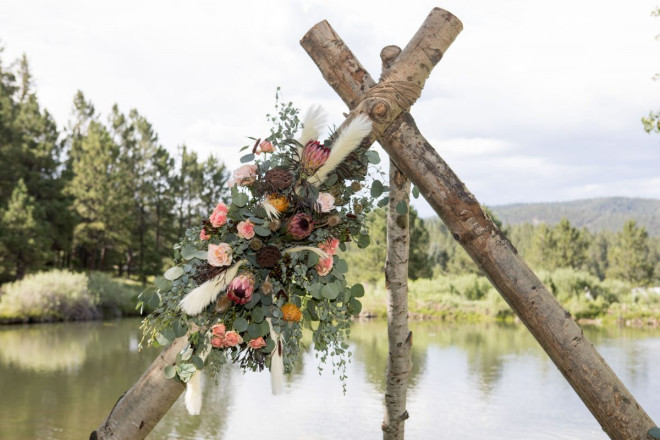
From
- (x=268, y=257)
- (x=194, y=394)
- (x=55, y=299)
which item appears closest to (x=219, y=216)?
(x=268, y=257)

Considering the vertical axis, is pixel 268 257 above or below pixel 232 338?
above

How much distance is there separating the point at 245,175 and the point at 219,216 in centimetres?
19

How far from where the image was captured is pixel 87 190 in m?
25.5

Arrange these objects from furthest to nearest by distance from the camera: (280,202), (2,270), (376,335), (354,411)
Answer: (2,270) → (376,335) → (354,411) → (280,202)

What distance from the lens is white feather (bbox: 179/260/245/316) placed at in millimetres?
2062

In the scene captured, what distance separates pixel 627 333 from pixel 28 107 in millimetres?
21682

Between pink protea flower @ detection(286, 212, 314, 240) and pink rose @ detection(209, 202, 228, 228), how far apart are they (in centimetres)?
23

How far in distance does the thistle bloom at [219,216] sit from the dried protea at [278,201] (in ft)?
0.52

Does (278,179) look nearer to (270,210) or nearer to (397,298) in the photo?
(270,210)

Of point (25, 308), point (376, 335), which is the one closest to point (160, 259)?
point (25, 308)

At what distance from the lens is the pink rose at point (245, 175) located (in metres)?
2.28

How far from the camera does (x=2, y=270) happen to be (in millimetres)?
Result: 19359

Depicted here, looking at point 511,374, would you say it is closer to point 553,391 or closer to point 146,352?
point 553,391

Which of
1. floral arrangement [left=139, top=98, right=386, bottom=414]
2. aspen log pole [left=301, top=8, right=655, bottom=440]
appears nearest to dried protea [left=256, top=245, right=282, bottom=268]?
floral arrangement [left=139, top=98, right=386, bottom=414]
